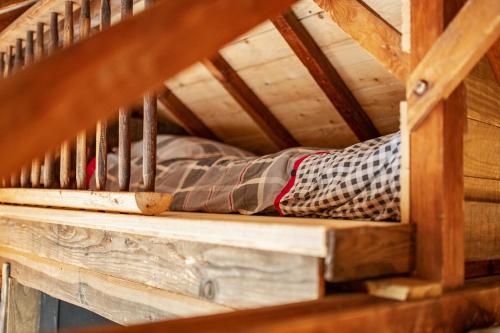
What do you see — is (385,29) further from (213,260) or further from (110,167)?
(110,167)

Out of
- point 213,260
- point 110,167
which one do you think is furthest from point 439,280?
point 110,167

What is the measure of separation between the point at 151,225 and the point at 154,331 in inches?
26.5

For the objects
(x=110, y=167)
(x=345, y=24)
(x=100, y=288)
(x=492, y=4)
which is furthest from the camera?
(x=110, y=167)

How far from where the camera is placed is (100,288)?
1723 mm

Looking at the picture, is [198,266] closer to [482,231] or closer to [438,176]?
[438,176]

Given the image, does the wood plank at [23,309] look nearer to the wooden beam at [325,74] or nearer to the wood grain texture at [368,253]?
the wooden beam at [325,74]

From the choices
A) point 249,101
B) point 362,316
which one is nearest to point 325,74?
point 249,101

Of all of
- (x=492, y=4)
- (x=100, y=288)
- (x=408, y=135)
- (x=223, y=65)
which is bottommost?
(x=100, y=288)

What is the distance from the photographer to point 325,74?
2.34 m

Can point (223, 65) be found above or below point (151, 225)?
above

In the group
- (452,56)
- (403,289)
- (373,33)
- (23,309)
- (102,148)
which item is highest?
(373,33)

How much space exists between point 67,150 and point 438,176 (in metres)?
1.31

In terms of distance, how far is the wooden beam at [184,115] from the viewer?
328 centimetres

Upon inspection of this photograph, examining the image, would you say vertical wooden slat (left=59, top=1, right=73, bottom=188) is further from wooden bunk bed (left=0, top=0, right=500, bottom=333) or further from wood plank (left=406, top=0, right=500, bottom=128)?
wood plank (left=406, top=0, right=500, bottom=128)
